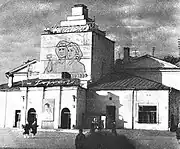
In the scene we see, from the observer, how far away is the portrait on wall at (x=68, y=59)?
44.9 feet

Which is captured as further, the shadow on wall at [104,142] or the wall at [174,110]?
the wall at [174,110]

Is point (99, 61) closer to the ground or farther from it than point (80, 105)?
farther from it

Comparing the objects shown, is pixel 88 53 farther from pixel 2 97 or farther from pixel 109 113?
pixel 2 97

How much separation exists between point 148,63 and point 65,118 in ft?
14.5

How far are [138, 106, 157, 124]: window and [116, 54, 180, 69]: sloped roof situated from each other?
3.01 metres

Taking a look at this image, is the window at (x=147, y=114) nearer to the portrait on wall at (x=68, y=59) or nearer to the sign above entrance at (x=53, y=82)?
the sign above entrance at (x=53, y=82)

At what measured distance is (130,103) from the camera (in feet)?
43.1

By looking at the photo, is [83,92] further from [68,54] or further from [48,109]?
[68,54]

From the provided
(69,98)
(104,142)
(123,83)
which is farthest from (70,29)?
(104,142)

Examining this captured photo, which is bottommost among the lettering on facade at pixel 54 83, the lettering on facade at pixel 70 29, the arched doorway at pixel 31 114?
the arched doorway at pixel 31 114

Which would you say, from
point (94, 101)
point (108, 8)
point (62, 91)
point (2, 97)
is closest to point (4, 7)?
point (108, 8)

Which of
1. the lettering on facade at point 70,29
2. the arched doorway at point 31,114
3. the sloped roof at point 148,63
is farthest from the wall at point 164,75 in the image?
the arched doorway at point 31,114

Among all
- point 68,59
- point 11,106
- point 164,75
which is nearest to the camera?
point 68,59

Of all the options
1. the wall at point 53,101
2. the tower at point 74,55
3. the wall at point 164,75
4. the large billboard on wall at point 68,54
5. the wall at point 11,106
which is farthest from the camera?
the wall at point 164,75
